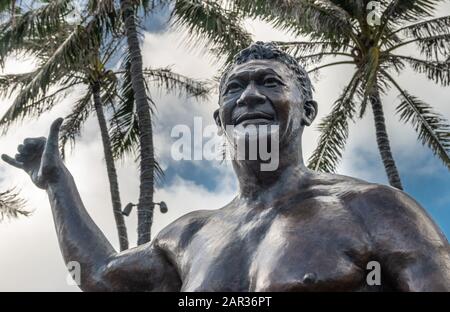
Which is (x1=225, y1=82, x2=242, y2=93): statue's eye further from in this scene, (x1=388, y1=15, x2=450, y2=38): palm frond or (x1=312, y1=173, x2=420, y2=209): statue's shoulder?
(x1=388, y1=15, x2=450, y2=38): palm frond

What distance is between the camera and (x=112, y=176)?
1427 cm

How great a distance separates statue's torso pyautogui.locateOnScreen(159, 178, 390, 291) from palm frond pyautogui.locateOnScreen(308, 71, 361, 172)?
1090cm

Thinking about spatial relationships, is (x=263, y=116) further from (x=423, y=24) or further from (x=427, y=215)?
(x=423, y=24)

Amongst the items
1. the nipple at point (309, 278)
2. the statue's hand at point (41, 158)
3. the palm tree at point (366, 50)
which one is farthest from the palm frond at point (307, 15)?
the nipple at point (309, 278)

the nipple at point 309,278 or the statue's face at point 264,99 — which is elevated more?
the statue's face at point 264,99

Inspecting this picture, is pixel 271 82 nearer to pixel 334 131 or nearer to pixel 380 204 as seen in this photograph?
pixel 380 204

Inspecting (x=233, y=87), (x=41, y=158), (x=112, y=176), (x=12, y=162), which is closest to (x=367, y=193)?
(x=233, y=87)

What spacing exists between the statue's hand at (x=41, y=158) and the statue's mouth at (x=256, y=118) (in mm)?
1040

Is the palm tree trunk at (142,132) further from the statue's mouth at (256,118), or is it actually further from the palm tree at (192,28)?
the statue's mouth at (256,118)

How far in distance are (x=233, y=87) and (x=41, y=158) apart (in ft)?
3.71

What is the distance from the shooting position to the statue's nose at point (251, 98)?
3.57 metres

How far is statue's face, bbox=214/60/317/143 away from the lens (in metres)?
3.57
